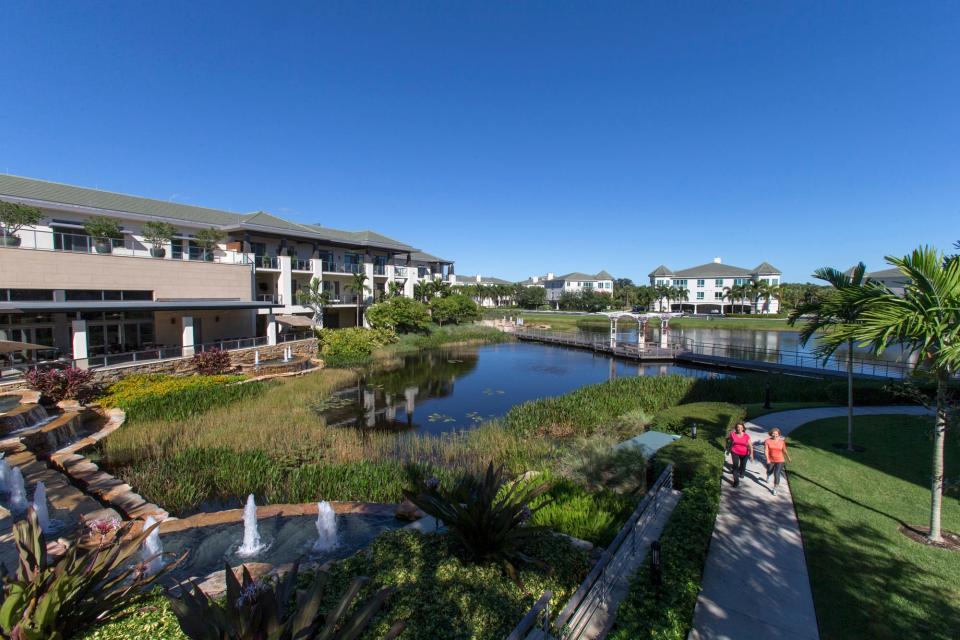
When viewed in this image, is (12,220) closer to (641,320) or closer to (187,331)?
(187,331)

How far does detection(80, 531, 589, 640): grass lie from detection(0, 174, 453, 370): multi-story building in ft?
56.6

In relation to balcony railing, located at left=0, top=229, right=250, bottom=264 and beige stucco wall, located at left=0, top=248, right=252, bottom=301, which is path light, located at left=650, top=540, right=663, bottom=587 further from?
balcony railing, located at left=0, top=229, right=250, bottom=264

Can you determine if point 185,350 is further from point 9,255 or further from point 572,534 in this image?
point 572,534

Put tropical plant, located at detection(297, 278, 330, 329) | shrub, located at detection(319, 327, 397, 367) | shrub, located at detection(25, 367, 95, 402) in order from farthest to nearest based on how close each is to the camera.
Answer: tropical plant, located at detection(297, 278, 330, 329) → shrub, located at detection(319, 327, 397, 367) → shrub, located at detection(25, 367, 95, 402)

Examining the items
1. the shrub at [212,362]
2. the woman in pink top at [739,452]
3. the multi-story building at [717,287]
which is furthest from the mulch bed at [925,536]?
the multi-story building at [717,287]

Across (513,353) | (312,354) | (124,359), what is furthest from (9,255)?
(513,353)

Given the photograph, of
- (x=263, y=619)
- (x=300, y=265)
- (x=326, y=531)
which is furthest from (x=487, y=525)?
(x=300, y=265)

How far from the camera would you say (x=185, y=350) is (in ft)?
68.6

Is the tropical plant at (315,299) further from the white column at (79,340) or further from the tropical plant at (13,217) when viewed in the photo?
the tropical plant at (13,217)

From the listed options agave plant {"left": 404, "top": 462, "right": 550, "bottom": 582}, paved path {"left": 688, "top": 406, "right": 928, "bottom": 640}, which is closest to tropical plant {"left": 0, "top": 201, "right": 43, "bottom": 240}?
agave plant {"left": 404, "top": 462, "right": 550, "bottom": 582}

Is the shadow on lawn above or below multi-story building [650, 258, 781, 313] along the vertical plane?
below

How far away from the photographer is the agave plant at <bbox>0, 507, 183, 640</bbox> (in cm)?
366

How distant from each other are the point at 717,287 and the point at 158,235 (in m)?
101

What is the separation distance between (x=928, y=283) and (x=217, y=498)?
1356 cm
